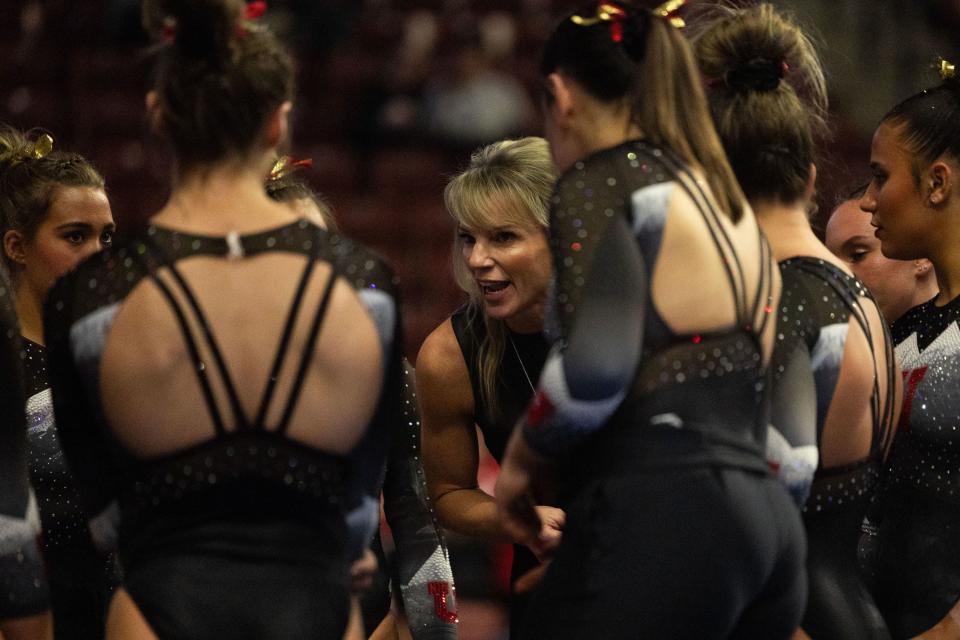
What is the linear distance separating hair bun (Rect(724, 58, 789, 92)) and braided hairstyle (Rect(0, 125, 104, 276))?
5.04 ft

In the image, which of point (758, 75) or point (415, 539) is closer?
point (758, 75)

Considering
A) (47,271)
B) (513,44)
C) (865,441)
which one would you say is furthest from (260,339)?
(513,44)

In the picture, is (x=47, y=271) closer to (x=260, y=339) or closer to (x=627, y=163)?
(x=260, y=339)

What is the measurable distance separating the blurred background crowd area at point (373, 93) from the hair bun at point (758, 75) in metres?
4.51

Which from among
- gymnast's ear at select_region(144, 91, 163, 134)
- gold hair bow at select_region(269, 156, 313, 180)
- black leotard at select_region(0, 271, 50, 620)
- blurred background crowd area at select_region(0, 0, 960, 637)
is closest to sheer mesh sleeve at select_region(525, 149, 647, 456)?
gymnast's ear at select_region(144, 91, 163, 134)

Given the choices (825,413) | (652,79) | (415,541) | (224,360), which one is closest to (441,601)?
(415,541)

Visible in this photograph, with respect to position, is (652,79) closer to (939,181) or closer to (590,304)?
(590,304)

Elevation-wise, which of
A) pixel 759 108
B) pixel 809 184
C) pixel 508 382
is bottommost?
pixel 508 382

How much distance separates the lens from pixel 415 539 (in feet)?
9.71

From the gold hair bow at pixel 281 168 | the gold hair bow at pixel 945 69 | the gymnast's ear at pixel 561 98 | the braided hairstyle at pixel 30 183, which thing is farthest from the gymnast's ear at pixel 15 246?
the gold hair bow at pixel 945 69

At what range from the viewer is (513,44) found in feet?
26.5

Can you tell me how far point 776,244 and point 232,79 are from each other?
1.06 m

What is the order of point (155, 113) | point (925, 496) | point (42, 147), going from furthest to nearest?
1. point (42, 147)
2. point (925, 496)
3. point (155, 113)

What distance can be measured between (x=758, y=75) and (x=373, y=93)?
5161 millimetres
